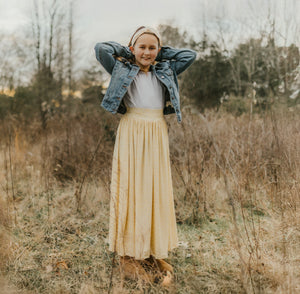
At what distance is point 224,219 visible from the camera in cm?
343

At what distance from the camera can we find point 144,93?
2125 mm

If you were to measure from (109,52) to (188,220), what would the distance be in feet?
7.07

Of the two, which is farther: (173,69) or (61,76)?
(61,76)

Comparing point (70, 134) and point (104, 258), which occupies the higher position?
point (70, 134)

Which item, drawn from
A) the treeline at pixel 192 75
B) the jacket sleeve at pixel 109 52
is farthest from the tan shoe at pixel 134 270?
the treeline at pixel 192 75

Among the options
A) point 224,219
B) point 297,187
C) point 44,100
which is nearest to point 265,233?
point 297,187

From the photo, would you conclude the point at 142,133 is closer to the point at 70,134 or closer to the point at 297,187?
the point at 297,187

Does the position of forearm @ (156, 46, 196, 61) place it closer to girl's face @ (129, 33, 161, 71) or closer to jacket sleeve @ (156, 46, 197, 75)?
jacket sleeve @ (156, 46, 197, 75)

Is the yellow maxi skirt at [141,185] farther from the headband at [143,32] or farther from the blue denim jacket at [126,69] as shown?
the headband at [143,32]

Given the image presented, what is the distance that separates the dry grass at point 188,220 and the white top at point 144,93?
59cm

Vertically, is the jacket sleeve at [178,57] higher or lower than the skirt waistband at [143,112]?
higher

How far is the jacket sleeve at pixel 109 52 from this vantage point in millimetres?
2037

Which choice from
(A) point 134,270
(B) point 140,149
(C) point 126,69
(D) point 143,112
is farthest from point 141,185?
(C) point 126,69

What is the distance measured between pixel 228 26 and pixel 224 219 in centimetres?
1041
